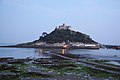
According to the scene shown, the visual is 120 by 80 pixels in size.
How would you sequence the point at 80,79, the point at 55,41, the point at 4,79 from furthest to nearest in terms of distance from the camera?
the point at 55,41
the point at 80,79
the point at 4,79

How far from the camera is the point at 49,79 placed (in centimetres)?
2303

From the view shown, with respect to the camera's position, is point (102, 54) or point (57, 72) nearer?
point (57, 72)

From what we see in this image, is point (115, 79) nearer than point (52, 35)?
Yes

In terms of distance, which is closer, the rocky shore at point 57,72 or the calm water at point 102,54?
the rocky shore at point 57,72

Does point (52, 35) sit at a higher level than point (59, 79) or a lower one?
higher

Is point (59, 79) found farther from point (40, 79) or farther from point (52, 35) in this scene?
point (52, 35)

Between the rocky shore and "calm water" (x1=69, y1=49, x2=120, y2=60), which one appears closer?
the rocky shore

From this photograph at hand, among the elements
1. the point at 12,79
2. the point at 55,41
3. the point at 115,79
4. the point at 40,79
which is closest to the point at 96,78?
the point at 115,79

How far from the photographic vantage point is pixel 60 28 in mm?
197875

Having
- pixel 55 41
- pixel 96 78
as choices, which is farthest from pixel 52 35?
pixel 96 78

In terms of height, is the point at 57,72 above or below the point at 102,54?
below

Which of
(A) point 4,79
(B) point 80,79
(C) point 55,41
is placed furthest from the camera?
(C) point 55,41

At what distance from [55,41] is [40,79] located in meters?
165

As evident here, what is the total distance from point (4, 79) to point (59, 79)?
608 centimetres
